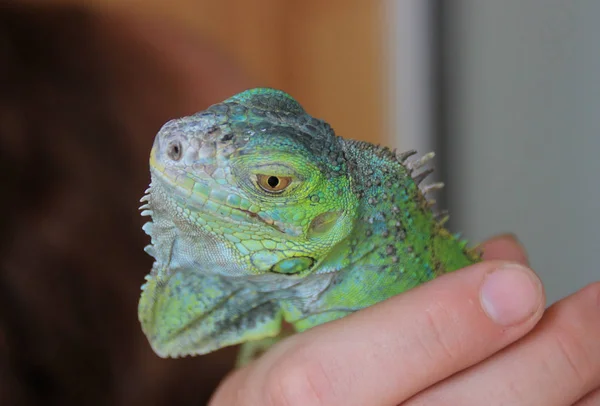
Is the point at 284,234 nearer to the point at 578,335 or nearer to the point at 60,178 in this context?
the point at 578,335

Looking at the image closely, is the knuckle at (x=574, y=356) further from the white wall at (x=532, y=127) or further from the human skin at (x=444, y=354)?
the white wall at (x=532, y=127)

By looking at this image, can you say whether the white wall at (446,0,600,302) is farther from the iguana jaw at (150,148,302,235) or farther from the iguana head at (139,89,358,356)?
the iguana jaw at (150,148,302,235)

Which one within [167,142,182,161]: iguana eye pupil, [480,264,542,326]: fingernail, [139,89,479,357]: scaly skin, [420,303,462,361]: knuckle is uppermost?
[167,142,182,161]: iguana eye pupil

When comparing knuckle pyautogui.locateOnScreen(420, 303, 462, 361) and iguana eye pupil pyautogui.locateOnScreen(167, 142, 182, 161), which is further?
knuckle pyautogui.locateOnScreen(420, 303, 462, 361)

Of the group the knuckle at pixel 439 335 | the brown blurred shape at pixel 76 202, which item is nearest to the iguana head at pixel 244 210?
the knuckle at pixel 439 335

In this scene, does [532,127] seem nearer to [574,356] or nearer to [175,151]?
[574,356]

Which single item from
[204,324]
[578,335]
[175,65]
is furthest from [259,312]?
[175,65]

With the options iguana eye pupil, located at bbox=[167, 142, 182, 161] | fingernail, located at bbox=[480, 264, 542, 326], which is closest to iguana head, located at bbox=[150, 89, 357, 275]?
iguana eye pupil, located at bbox=[167, 142, 182, 161]

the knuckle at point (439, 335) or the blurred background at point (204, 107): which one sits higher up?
the blurred background at point (204, 107)
